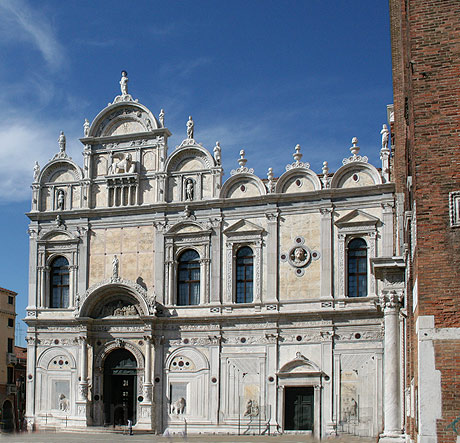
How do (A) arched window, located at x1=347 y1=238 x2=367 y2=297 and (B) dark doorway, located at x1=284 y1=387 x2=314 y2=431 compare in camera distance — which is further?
(A) arched window, located at x1=347 y1=238 x2=367 y2=297

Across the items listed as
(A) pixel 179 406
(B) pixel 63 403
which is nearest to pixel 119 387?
(B) pixel 63 403

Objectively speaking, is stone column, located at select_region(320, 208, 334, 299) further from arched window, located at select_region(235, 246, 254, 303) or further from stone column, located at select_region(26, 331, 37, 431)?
stone column, located at select_region(26, 331, 37, 431)

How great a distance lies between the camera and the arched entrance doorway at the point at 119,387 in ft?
124

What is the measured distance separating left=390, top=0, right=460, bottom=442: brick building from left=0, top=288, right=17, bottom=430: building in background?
1778 inches

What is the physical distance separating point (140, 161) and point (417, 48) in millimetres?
25686

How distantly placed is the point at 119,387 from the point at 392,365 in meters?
17.3

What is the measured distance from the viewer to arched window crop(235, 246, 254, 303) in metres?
36.6

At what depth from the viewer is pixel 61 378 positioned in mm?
38656

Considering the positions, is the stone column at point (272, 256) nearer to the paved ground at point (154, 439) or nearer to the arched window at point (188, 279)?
the arched window at point (188, 279)

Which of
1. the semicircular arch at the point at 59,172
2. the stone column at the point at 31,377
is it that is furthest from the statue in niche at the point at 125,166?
the stone column at the point at 31,377

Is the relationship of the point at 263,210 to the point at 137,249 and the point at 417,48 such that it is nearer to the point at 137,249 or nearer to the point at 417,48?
the point at 137,249

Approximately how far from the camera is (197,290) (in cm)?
3753

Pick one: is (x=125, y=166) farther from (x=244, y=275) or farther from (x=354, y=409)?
(x=354, y=409)

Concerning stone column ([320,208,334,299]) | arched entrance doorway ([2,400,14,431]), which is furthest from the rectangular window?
stone column ([320,208,334,299])
